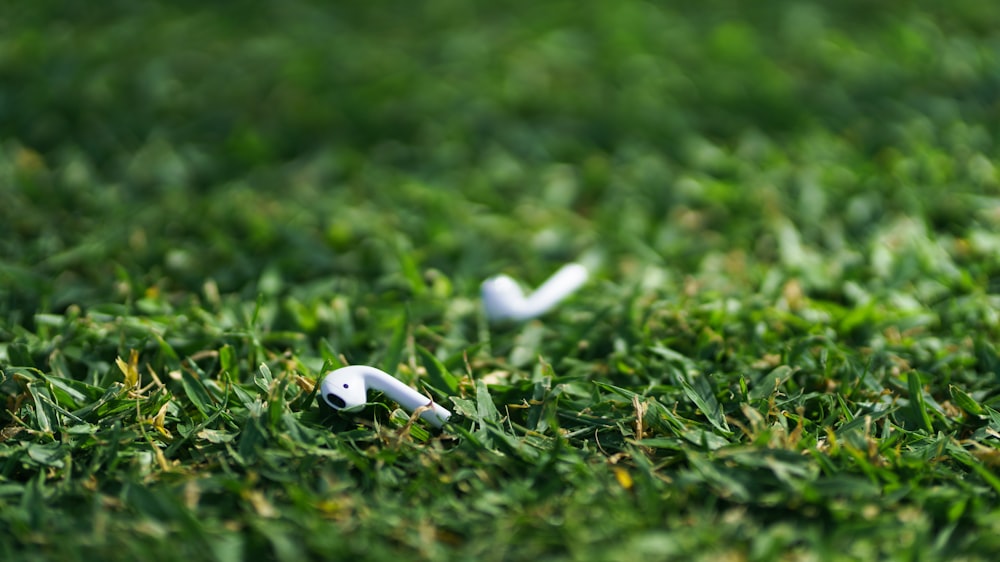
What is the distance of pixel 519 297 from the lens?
257 cm

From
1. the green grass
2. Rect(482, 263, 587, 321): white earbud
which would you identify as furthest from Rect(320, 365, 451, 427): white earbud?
Rect(482, 263, 587, 321): white earbud

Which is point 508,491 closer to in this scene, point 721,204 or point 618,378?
point 618,378

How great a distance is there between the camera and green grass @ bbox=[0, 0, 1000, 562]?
1.87 metres

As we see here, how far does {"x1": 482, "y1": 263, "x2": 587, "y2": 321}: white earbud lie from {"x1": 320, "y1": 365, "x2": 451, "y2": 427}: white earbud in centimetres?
47

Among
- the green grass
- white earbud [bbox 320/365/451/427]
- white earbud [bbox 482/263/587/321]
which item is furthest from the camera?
white earbud [bbox 482/263/587/321]

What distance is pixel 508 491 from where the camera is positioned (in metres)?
1.90

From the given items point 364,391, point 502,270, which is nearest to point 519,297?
point 502,270

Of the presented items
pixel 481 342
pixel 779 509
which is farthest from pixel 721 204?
pixel 779 509

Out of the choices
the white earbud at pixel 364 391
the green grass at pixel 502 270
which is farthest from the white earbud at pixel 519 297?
the white earbud at pixel 364 391

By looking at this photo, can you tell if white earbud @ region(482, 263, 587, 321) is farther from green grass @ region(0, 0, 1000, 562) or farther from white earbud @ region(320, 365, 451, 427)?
white earbud @ region(320, 365, 451, 427)

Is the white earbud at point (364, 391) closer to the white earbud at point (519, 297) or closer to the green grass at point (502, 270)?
the green grass at point (502, 270)

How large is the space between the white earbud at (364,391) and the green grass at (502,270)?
2.2 inches

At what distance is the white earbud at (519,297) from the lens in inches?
99.3

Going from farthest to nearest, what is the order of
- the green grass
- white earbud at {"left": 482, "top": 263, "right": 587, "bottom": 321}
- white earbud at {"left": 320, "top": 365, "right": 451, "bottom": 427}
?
white earbud at {"left": 482, "top": 263, "right": 587, "bottom": 321}, white earbud at {"left": 320, "top": 365, "right": 451, "bottom": 427}, the green grass
